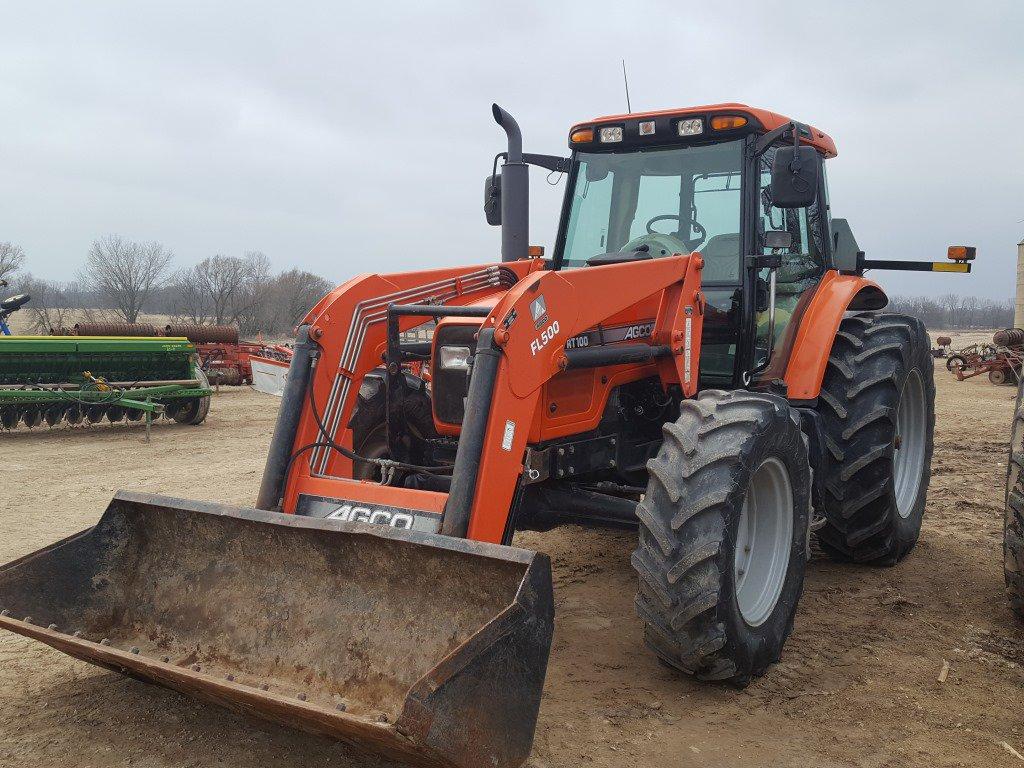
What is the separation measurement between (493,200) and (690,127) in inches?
54.1

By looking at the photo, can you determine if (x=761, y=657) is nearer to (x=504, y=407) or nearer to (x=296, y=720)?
(x=504, y=407)

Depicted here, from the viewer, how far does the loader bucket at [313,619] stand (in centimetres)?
269

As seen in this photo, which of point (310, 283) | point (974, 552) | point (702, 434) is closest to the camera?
point (702, 434)

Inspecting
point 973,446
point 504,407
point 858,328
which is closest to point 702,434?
point 504,407

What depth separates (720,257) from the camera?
4910 mm

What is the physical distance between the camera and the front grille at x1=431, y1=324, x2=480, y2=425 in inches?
160

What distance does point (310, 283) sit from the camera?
47.3m

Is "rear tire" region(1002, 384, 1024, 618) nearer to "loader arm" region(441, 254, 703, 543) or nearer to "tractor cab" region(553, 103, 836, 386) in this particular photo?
"tractor cab" region(553, 103, 836, 386)

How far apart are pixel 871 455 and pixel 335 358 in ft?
9.93

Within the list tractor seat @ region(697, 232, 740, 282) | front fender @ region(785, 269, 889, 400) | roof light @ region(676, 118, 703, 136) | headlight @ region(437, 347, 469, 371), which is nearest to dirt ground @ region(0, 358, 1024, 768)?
front fender @ region(785, 269, 889, 400)

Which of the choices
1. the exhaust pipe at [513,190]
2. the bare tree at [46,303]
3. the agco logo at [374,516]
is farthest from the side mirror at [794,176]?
the bare tree at [46,303]

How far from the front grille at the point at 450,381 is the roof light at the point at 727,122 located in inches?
74.4

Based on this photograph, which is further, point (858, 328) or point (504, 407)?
point (858, 328)

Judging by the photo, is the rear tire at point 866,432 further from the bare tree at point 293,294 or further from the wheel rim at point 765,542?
the bare tree at point 293,294
